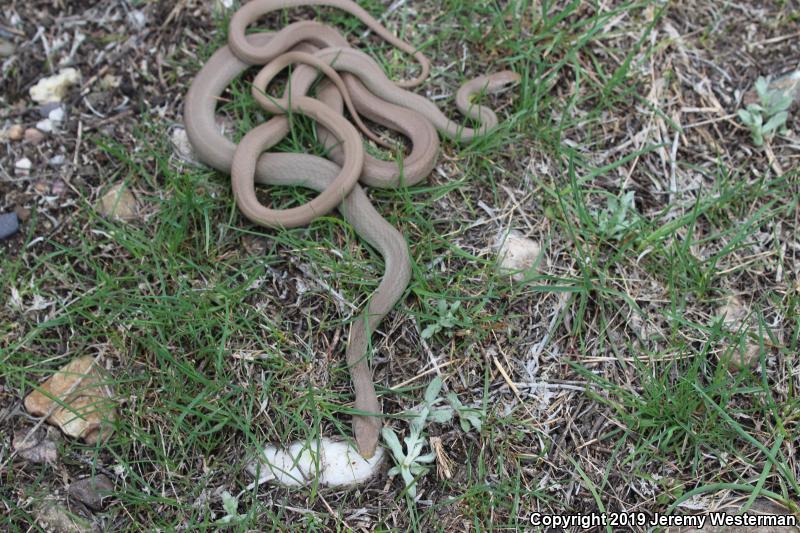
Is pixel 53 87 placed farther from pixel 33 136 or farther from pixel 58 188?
pixel 58 188

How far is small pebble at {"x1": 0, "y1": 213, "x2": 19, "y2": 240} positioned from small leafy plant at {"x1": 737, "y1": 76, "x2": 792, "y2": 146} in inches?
171

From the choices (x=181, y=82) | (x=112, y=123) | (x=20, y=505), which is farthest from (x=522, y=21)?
(x=20, y=505)

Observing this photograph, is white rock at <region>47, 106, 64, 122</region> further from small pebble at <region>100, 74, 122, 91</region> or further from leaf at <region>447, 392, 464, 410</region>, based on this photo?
leaf at <region>447, 392, 464, 410</region>

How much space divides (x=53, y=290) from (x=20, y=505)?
1122mm

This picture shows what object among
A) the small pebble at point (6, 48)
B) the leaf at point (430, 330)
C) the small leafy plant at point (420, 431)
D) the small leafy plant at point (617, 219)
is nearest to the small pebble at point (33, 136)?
the small pebble at point (6, 48)

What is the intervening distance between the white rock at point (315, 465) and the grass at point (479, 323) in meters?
0.06

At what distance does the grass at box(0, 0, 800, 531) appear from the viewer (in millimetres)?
3223

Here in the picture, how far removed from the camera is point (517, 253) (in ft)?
12.2

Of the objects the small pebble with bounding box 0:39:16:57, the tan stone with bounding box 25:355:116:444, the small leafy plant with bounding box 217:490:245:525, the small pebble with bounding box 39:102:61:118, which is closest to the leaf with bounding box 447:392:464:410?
the small leafy plant with bounding box 217:490:245:525

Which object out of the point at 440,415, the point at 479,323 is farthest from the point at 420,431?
the point at 479,323

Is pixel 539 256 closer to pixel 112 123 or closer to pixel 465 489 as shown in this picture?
pixel 465 489

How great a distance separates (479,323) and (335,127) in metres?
1.36

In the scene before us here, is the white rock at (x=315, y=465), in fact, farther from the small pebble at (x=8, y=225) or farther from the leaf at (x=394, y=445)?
the small pebble at (x=8, y=225)

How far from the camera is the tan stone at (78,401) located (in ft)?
11.0
